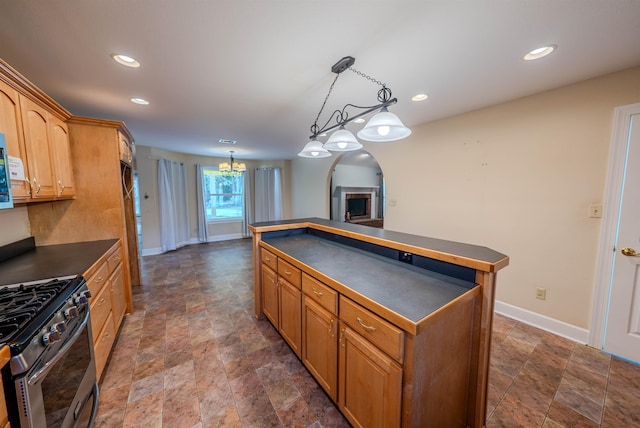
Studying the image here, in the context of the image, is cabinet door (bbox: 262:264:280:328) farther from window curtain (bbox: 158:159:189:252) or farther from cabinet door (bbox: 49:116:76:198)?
window curtain (bbox: 158:159:189:252)

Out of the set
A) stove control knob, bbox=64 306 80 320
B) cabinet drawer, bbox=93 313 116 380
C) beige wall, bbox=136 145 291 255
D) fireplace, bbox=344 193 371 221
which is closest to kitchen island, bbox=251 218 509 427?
stove control knob, bbox=64 306 80 320

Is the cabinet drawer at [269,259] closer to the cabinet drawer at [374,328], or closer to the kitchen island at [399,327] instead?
the kitchen island at [399,327]

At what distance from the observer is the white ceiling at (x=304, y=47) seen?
1265 mm

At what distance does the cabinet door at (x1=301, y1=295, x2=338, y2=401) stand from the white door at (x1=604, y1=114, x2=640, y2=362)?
8.39ft

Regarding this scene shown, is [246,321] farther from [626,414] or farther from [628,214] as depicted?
[628,214]

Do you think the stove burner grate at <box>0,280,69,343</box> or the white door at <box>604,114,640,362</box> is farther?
the white door at <box>604,114,640,362</box>

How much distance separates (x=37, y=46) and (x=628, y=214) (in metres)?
4.61

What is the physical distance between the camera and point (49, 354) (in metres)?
1.07

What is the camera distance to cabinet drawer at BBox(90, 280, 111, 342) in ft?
5.52

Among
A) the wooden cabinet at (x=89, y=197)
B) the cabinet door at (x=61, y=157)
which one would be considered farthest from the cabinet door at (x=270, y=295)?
the cabinet door at (x=61, y=157)

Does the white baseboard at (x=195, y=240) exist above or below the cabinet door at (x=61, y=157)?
below

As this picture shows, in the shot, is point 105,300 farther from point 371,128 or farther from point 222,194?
point 222,194

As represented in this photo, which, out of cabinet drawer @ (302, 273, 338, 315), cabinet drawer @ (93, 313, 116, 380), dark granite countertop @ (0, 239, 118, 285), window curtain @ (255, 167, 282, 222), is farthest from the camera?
window curtain @ (255, 167, 282, 222)

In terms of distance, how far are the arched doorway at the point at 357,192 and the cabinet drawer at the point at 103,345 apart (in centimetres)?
503
